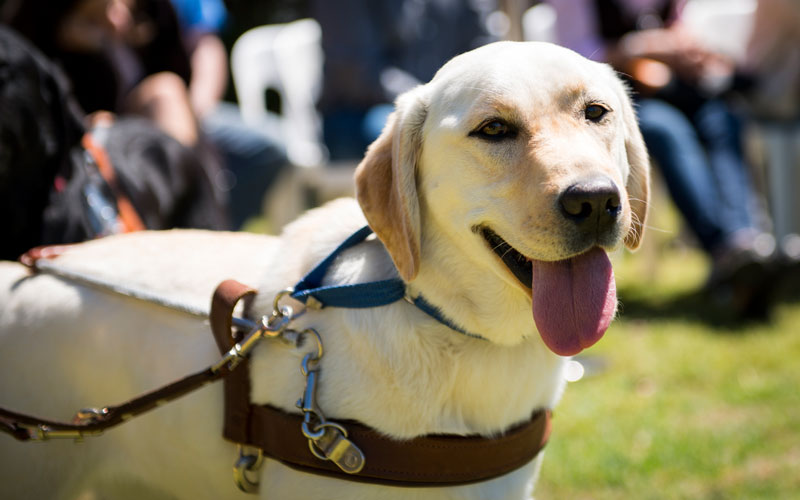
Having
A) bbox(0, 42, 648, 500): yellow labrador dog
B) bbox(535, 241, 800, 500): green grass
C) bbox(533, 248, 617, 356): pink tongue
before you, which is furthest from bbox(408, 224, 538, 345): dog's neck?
bbox(535, 241, 800, 500): green grass

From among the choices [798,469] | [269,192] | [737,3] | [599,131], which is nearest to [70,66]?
[269,192]

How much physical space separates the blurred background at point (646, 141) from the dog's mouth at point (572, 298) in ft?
0.64

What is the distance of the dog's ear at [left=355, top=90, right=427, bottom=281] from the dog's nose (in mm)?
395

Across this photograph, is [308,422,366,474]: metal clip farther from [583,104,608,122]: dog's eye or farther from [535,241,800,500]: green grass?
[535,241,800,500]: green grass

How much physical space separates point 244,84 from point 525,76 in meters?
7.38

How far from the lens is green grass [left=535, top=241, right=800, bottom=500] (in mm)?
2967

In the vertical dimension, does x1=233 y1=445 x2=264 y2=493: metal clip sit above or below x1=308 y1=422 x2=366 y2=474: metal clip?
below

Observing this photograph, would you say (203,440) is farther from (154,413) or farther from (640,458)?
(640,458)

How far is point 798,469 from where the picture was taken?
9.81 ft

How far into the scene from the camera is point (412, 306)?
6.32 ft

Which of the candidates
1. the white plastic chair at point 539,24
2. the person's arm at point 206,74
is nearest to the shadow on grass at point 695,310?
the white plastic chair at point 539,24

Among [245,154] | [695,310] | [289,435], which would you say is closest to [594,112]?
[289,435]

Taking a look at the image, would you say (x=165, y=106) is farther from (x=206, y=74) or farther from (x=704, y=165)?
(x=704, y=165)

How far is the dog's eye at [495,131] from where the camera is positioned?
185cm
